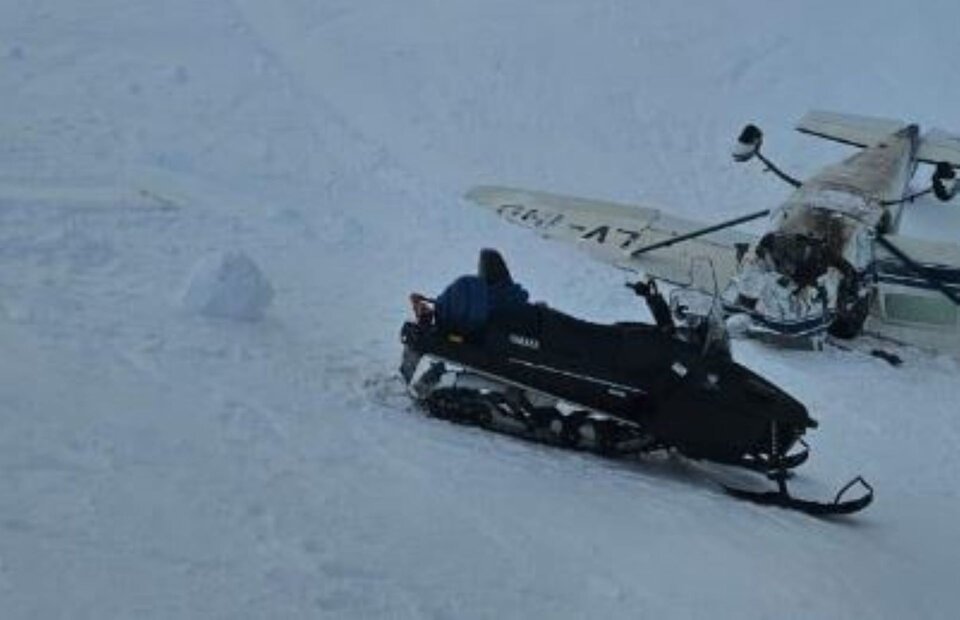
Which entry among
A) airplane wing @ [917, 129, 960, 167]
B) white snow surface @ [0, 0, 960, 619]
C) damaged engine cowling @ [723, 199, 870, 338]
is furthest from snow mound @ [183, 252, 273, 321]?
airplane wing @ [917, 129, 960, 167]

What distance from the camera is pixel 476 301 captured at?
7.16 meters

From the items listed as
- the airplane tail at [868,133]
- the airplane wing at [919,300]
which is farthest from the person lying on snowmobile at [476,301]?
the airplane tail at [868,133]

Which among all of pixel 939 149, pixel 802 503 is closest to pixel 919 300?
pixel 939 149

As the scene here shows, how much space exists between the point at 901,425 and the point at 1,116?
280 inches

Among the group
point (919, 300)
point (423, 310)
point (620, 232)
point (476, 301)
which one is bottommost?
point (919, 300)

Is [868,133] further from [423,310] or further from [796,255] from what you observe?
[423,310]

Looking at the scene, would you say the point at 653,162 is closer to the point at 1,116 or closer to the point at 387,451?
the point at 1,116

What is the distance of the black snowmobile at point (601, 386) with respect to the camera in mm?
7191

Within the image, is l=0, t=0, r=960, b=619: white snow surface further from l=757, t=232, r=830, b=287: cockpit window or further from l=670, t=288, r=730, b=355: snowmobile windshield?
l=757, t=232, r=830, b=287: cockpit window

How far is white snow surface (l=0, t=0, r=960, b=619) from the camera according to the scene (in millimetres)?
4578

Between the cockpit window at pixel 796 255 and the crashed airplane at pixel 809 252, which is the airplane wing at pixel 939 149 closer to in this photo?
the crashed airplane at pixel 809 252

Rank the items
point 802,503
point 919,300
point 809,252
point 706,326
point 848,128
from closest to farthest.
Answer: point 802,503
point 706,326
point 809,252
point 919,300
point 848,128

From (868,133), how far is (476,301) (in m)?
10.6

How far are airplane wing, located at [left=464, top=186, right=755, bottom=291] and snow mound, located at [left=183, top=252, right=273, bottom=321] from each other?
626 centimetres
